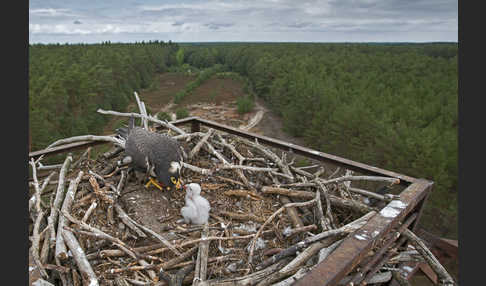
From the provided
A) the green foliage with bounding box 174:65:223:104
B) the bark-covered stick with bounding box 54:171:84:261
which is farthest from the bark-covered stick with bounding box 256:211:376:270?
the green foliage with bounding box 174:65:223:104

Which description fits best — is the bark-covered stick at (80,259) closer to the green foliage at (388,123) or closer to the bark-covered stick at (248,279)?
the bark-covered stick at (248,279)

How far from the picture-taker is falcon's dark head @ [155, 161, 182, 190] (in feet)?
11.8

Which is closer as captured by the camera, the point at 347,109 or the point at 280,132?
the point at 347,109

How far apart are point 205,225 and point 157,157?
1.09 metres

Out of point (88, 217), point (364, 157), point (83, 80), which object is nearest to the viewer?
point (88, 217)

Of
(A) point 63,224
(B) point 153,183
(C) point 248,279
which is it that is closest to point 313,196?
(C) point 248,279

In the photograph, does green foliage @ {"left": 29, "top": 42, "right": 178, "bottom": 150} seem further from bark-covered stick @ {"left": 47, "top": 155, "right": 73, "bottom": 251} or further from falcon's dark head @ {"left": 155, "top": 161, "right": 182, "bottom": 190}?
falcon's dark head @ {"left": 155, "top": 161, "right": 182, "bottom": 190}

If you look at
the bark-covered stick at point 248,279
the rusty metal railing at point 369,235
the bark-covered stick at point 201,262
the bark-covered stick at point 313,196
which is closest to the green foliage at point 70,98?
the rusty metal railing at point 369,235

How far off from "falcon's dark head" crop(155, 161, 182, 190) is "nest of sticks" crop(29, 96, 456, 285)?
7.5 inches

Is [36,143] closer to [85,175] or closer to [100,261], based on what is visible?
[85,175]

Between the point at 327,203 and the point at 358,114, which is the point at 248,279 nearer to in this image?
the point at 327,203

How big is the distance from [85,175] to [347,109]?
11.6 m

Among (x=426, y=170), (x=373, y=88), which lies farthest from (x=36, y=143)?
(x=373, y=88)

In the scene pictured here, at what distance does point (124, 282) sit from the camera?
94.0 inches
